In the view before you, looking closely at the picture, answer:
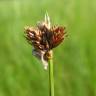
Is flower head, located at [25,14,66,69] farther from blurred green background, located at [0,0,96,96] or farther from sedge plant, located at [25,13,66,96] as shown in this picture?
blurred green background, located at [0,0,96,96]

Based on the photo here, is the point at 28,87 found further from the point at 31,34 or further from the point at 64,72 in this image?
the point at 31,34

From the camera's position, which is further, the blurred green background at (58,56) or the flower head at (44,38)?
the blurred green background at (58,56)

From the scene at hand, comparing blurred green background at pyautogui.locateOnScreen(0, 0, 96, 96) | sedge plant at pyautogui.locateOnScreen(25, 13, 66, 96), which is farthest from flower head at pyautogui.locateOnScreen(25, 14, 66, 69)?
blurred green background at pyautogui.locateOnScreen(0, 0, 96, 96)

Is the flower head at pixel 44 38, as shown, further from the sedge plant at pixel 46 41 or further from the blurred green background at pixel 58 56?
the blurred green background at pixel 58 56

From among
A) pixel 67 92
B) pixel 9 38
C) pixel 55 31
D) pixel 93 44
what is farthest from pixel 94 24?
pixel 55 31

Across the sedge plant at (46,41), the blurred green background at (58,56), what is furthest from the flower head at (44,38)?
the blurred green background at (58,56)

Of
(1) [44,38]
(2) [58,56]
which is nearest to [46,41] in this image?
(1) [44,38]

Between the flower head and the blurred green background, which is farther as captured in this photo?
the blurred green background
